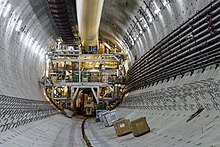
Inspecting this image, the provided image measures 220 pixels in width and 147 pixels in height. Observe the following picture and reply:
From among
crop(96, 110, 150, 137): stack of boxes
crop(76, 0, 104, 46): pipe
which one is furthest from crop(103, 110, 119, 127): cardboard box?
crop(96, 110, 150, 137): stack of boxes

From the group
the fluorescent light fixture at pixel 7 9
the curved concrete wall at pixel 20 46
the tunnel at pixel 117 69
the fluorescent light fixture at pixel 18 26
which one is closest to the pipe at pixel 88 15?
the tunnel at pixel 117 69

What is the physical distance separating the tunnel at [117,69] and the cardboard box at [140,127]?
0.79ft

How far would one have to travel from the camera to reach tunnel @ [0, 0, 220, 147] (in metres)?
9.65

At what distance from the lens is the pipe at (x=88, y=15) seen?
17.5 metres

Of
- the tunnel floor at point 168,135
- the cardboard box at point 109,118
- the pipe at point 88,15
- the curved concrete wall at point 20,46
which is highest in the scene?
the pipe at point 88,15

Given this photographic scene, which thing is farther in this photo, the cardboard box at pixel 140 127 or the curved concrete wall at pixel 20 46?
→ the curved concrete wall at pixel 20 46

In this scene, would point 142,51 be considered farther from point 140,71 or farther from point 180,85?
point 180,85

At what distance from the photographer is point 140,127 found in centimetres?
1234

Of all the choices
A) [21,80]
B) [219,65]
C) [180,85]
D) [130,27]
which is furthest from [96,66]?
[219,65]

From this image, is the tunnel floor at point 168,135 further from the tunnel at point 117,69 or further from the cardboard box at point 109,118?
the cardboard box at point 109,118

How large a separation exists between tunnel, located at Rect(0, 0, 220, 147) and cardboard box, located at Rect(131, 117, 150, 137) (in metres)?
0.24

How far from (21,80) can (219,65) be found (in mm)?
13480

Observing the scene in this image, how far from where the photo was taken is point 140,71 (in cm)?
2219

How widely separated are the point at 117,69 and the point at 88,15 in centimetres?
1586
